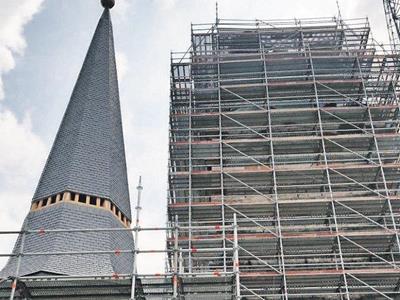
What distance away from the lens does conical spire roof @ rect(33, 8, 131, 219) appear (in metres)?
20.2

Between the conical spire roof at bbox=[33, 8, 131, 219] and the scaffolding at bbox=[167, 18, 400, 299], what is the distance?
2167mm

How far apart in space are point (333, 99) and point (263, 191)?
5.00 meters

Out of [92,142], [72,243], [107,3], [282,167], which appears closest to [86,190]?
[72,243]

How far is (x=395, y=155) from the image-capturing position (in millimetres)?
21375

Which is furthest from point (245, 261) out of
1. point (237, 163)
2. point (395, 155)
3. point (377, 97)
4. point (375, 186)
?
point (377, 97)

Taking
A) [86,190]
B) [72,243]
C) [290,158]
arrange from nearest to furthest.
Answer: [72,243]
[86,190]
[290,158]

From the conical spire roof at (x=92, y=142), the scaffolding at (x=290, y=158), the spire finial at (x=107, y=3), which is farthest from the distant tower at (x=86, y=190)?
the spire finial at (x=107, y=3)

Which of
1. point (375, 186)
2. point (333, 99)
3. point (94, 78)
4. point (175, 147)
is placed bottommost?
point (375, 186)

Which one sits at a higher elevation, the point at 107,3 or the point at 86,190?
the point at 107,3

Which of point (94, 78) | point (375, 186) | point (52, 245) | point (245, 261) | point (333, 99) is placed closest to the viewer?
point (52, 245)

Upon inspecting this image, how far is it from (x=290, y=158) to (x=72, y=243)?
839 cm

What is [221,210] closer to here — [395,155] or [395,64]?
[395,155]

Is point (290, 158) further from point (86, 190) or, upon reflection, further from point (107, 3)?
point (107, 3)

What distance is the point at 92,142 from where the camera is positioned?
21891 mm
